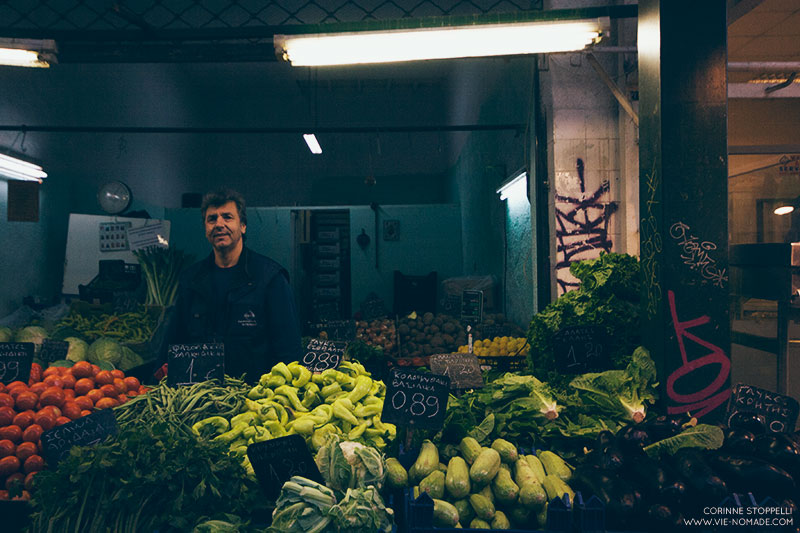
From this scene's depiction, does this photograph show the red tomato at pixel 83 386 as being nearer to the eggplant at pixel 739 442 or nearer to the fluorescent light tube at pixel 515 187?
the eggplant at pixel 739 442

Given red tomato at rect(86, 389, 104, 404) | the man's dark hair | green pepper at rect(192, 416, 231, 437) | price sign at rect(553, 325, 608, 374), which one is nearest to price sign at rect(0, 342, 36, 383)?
red tomato at rect(86, 389, 104, 404)

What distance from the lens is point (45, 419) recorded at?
240cm

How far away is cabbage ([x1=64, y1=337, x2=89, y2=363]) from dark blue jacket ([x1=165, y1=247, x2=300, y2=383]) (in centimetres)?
209

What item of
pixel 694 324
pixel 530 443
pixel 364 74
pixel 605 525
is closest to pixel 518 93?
pixel 694 324

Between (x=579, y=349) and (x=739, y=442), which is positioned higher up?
(x=579, y=349)

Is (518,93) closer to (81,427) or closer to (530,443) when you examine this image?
(530,443)

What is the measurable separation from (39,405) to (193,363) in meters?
0.80

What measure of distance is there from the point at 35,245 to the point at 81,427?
6.50 metres

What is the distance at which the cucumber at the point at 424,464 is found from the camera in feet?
6.05

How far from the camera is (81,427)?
2049 millimetres

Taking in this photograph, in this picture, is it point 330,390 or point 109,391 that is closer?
point 330,390

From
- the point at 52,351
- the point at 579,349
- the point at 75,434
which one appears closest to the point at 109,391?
the point at 75,434

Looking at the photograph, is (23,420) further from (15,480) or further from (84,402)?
(15,480)

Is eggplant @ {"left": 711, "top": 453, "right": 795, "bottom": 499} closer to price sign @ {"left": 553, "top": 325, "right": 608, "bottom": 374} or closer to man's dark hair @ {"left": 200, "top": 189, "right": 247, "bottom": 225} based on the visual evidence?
price sign @ {"left": 553, "top": 325, "right": 608, "bottom": 374}
